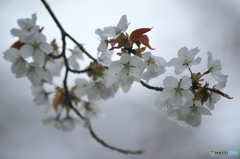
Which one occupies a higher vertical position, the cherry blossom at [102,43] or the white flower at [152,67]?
the cherry blossom at [102,43]

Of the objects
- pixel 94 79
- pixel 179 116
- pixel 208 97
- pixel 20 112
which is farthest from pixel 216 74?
pixel 20 112

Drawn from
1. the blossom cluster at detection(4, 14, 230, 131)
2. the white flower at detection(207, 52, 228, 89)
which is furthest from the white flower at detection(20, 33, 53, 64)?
the white flower at detection(207, 52, 228, 89)

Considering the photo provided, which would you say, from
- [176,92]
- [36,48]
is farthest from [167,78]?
[36,48]

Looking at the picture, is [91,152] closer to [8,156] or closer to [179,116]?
[8,156]

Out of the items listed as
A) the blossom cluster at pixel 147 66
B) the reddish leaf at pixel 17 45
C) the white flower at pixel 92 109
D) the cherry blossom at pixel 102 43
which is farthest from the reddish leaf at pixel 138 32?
the white flower at pixel 92 109

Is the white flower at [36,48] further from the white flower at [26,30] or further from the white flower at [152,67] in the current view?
the white flower at [152,67]

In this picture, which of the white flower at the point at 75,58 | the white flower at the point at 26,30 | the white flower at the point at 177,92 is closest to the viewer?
the white flower at the point at 177,92
